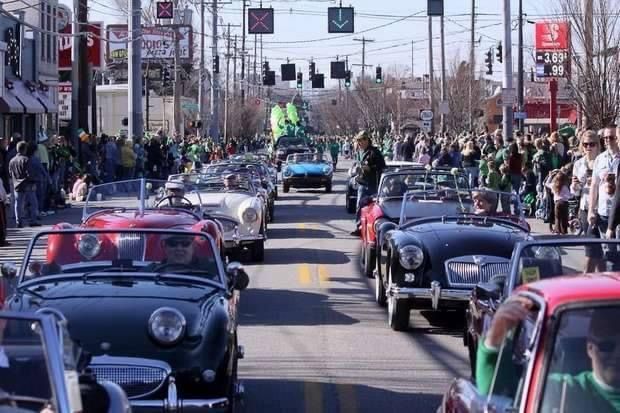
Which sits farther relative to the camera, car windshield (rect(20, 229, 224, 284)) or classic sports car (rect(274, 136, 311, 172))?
classic sports car (rect(274, 136, 311, 172))

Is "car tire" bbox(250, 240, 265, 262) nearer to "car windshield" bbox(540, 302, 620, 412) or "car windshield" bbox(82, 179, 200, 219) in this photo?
"car windshield" bbox(82, 179, 200, 219)

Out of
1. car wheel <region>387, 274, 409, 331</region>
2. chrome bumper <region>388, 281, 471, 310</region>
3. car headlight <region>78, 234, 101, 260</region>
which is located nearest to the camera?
car headlight <region>78, 234, 101, 260</region>

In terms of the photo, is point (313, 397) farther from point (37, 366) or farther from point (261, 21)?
point (261, 21)

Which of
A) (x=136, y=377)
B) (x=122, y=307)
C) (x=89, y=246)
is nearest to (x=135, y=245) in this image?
→ (x=89, y=246)

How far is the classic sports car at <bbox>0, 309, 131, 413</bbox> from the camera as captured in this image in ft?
16.1

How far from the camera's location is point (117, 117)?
289 feet

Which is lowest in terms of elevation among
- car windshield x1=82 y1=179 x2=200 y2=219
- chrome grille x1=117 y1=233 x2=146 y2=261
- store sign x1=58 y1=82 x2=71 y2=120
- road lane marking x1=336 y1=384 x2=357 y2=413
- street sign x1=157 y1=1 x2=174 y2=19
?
road lane marking x1=336 y1=384 x2=357 y2=413

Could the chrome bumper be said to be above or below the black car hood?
below

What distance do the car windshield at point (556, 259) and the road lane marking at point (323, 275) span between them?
782 centimetres

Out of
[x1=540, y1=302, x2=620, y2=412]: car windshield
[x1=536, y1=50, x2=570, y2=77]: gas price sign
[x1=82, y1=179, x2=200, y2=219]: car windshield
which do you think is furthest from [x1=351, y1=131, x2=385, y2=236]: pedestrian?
[x1=536, y1=50, x2=570, y2=77]: gas price sign

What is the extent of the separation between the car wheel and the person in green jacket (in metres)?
6.62

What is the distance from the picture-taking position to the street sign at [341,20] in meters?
44.2

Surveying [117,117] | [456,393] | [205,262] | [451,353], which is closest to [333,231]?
[451,353]

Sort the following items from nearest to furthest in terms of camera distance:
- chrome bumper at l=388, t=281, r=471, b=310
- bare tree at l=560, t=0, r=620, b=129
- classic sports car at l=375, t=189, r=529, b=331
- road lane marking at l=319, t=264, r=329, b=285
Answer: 1. chrome bumper at l=388, t=281, r=471, b=310
2. classic sports car at l=375, t=189, r=529, b=331
3. road lane marking at l=319, t=264, r=329, b=285
4. bare tree at l=560, t=0, r=620, b=129
